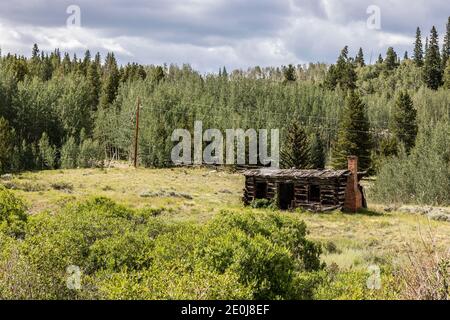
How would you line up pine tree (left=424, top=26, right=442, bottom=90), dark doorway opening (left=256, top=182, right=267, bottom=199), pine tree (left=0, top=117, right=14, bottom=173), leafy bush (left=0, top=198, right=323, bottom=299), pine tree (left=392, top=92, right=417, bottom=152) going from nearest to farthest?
leafy bush (left=0, top=198, right=323, bottom=299) < dark doorway opening (left=256, top=182, right=267, bottom=199) < pine tree (left=0, top=117, right=14, bottom=173) < pine tree (left=392, top=92, right=417, bottom=152) < pine tree (left=424, top=26, right=442, bottom=90)

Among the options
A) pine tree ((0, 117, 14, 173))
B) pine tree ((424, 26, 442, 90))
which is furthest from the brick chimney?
pine tree ((424, 26, 442, 90))

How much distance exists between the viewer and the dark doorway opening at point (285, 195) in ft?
124

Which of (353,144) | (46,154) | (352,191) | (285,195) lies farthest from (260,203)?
(46,154)

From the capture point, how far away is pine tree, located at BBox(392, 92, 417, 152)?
76.5 metres

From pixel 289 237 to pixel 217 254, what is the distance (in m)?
4.90

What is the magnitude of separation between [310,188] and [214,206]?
312 inches

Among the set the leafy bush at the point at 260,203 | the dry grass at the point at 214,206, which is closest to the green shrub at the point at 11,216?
the dry grass at the point at 214,206

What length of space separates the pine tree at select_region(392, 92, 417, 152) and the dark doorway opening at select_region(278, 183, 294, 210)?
4328 cm

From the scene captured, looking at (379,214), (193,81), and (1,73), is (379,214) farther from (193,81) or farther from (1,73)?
(193,81)

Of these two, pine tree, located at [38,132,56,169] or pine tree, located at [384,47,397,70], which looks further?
pine tree, located at [384,47,397,70]

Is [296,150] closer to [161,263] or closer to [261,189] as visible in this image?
[261,189]

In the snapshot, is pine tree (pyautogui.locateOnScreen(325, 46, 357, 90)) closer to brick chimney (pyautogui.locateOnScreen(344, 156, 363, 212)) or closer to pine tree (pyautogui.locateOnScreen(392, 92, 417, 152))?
pine tree (pyautogui.locateOnScreen(392, 92, 417, 152))

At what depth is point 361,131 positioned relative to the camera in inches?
2611
